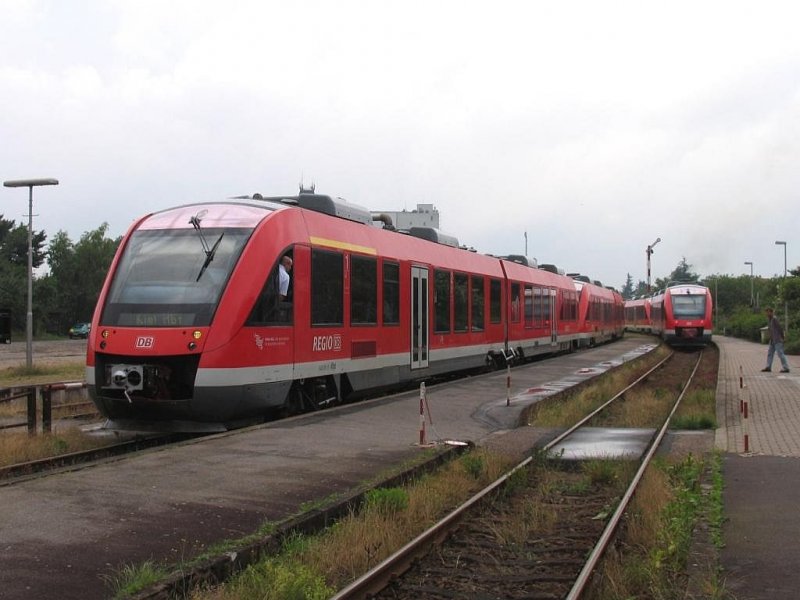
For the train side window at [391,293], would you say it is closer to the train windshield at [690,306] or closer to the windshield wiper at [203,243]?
the windshield wiper at [203,243]

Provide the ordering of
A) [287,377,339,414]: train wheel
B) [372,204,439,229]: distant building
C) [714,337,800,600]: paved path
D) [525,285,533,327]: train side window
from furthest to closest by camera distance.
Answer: [372,204,439,229]: distant building < [525,285,533,327]: train side window < [287,377,339,414]: train wheel < [714,337,800,600]: paved path

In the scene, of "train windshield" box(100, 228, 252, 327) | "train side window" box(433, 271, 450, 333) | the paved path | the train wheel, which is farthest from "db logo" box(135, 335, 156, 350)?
"train side window" box(433, 271, 450, 333)

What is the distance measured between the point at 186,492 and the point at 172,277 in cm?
428

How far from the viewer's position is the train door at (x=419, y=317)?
16875 mm

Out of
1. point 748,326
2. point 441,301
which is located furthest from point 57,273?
point 441,301

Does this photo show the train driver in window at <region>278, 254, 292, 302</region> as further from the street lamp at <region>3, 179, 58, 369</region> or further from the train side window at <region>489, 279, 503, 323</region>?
the street lamp at <region>3, 179, 58, 369</region>

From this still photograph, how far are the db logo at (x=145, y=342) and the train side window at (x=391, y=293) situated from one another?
5.46 m

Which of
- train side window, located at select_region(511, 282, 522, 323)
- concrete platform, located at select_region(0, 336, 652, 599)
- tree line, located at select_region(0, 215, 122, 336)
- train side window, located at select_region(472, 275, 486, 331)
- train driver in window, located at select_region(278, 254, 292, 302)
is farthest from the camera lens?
tree line, located at select_region(0, 215, 122, 336)

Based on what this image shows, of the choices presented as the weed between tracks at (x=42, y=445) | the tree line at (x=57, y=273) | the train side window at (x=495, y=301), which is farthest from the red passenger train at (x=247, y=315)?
the tree line at (x=57, y=273)

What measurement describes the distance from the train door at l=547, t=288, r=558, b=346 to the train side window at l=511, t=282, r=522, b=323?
4904 mm

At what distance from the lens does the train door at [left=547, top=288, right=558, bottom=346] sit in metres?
31.1

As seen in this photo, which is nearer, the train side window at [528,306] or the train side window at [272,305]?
the train side window at [272,305]

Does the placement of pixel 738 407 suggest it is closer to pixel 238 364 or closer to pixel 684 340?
pixel 238 364

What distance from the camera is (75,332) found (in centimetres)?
6725
